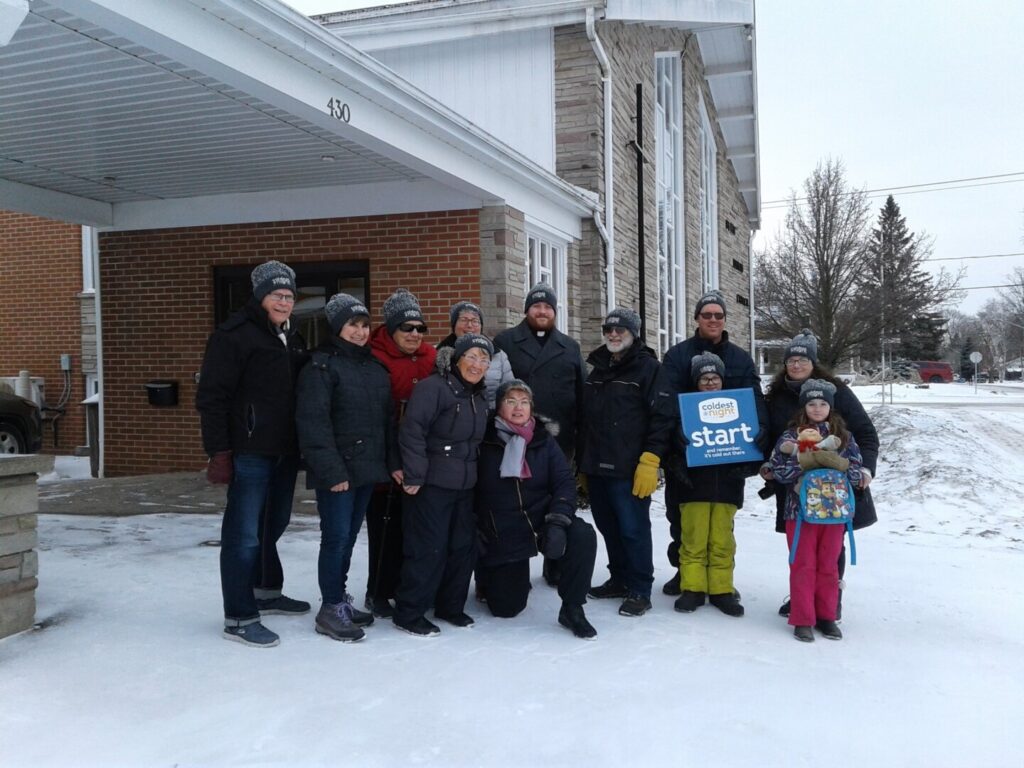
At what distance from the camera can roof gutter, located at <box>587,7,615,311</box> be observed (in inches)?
378

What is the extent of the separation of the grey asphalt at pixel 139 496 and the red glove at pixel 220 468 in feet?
11.1

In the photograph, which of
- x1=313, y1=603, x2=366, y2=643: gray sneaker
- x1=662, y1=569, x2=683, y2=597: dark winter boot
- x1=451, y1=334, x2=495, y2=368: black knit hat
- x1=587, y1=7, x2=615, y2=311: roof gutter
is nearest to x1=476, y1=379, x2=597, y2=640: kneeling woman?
x1=451, y1=334, x2=495, y2=368: black knit hat

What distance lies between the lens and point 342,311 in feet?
12.9

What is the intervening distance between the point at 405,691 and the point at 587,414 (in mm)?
1855

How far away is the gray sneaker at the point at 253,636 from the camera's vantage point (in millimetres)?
3812

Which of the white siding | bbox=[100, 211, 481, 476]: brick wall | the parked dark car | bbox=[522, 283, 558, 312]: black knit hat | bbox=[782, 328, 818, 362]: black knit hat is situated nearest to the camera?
bbox=[782, 328, 818, 362]: black knit hat

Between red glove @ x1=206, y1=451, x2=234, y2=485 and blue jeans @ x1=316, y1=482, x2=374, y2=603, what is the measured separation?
1.40 feet

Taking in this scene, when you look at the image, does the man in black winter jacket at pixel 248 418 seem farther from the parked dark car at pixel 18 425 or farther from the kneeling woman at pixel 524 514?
the parked dark car at pixel 18 425

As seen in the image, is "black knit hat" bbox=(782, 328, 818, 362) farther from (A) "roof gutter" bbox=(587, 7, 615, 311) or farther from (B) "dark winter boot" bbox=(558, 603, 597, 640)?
(A) "roof gutter" bbox=(587, 7, 615, 311)

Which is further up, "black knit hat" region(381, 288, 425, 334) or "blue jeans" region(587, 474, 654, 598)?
"black knit hat" region(381, 288, 425, 334)

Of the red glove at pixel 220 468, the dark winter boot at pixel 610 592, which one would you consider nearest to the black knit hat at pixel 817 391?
the dark winter boot at pixel 610 592

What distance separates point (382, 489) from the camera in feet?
14.1

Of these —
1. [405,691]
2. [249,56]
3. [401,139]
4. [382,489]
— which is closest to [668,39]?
[401,139]

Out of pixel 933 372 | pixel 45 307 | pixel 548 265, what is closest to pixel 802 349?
pixel 548 265
